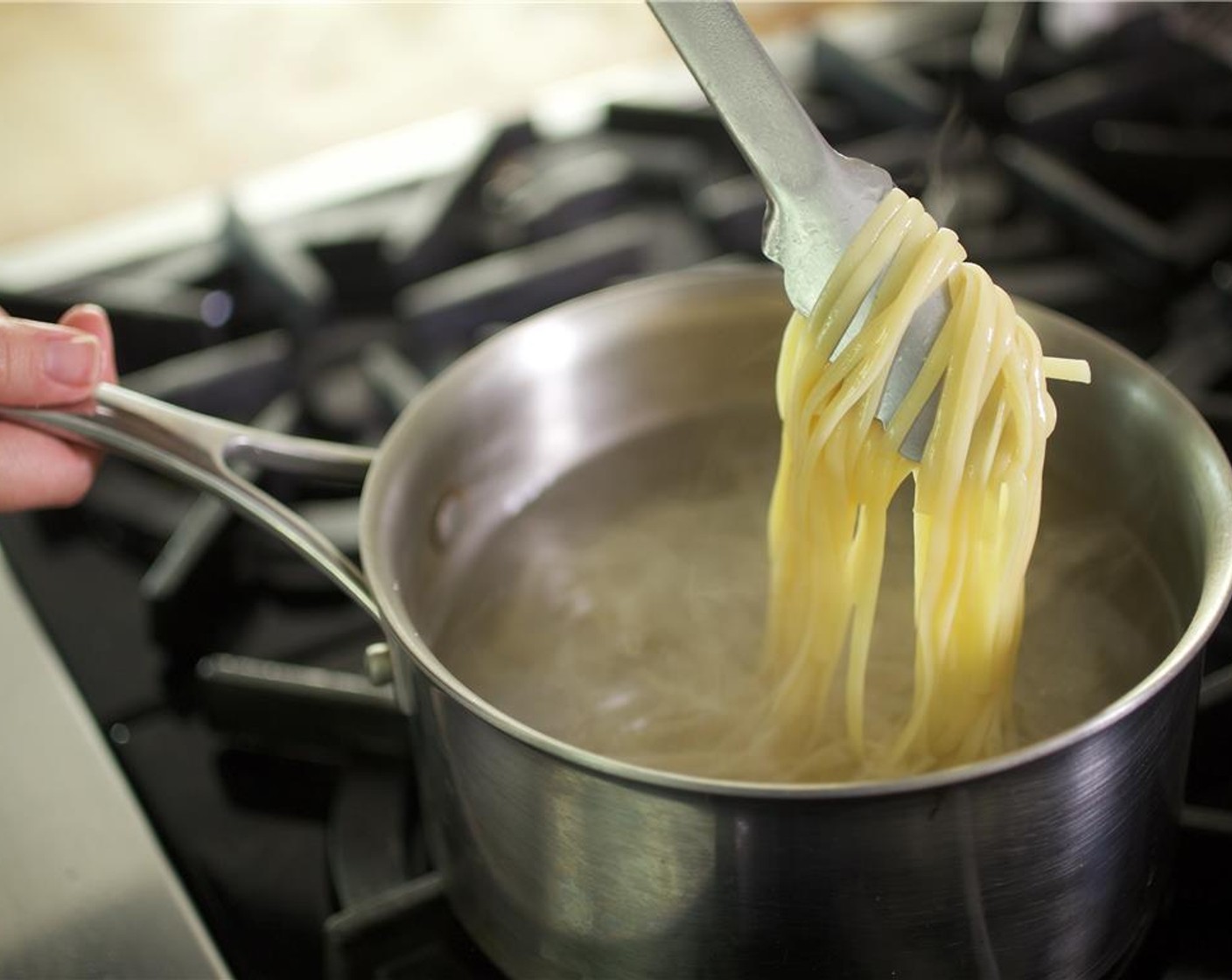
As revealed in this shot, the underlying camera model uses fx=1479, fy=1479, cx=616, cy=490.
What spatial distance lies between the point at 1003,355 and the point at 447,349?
0.68m

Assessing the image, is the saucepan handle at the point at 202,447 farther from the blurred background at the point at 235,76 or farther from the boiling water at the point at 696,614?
the blurred background at the point at 235,76

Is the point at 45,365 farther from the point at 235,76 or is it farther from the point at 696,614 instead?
the point at 235,76

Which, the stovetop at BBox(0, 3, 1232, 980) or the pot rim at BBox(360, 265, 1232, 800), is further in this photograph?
the stovetop at BBox(0, 3, 1232, 980)

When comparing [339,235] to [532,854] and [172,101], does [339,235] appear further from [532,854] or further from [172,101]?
[532,854]

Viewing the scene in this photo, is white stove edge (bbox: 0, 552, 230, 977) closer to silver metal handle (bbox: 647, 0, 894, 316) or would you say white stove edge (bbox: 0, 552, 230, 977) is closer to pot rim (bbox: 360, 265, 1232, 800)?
pot rim (bbox: 360, 265, 1232, 800)

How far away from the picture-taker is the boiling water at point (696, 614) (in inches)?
37.5

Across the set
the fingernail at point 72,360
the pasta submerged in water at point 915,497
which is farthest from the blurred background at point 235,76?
the pasta submerged in water at point 915,497

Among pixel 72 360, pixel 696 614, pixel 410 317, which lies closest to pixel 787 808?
pixel 696 614

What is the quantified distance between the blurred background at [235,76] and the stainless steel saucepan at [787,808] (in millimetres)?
851

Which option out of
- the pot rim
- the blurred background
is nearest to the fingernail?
the pot rim

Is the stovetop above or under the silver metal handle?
under

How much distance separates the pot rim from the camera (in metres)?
0.66

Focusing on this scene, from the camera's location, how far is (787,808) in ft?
2.18

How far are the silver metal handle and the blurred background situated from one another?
3.19ft
